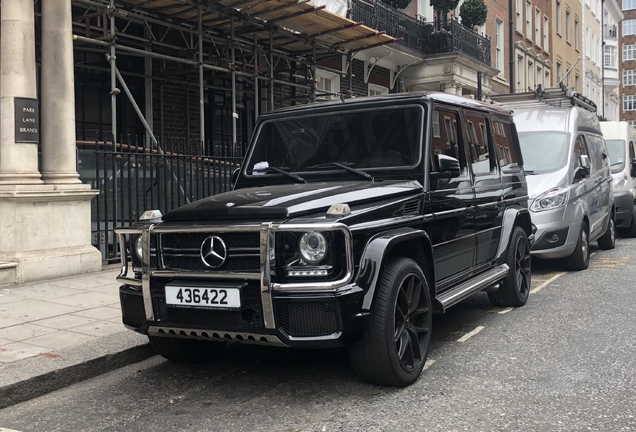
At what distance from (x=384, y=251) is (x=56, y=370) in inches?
96.3

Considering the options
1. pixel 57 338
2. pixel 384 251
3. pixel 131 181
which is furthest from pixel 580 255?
pixel 57 338

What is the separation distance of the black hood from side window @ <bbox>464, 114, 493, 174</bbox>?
131 centimetres

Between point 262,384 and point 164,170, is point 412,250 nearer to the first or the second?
point 262,384

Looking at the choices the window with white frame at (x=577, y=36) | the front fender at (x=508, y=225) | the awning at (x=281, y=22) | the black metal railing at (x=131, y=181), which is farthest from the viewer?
the window with white frame at (x=577, y=36)

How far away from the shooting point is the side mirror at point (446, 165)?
16.2 ft

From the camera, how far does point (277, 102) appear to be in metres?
15.9

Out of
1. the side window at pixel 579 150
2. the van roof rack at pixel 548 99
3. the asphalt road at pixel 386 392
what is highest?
the van roof rack at pixel 548 99

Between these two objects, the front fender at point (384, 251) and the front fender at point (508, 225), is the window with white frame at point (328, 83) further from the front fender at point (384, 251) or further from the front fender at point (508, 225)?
the front fender at point (384, 251)

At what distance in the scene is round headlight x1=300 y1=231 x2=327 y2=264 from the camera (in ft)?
12.4

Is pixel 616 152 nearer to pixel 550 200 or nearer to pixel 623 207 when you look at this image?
pixel 623 207

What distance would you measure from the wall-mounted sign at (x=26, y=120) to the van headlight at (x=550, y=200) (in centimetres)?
649

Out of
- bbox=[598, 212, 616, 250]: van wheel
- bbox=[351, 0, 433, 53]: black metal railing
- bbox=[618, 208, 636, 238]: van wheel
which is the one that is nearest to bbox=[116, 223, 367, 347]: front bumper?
bbox=[598, 212, 616, 250]: van wheel

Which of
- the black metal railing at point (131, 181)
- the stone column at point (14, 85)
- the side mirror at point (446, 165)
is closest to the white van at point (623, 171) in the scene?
the black metal railing at point (131, 181)

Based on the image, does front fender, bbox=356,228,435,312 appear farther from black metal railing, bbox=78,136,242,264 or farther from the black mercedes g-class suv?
black metal railing, bbox=78,136,242,264
